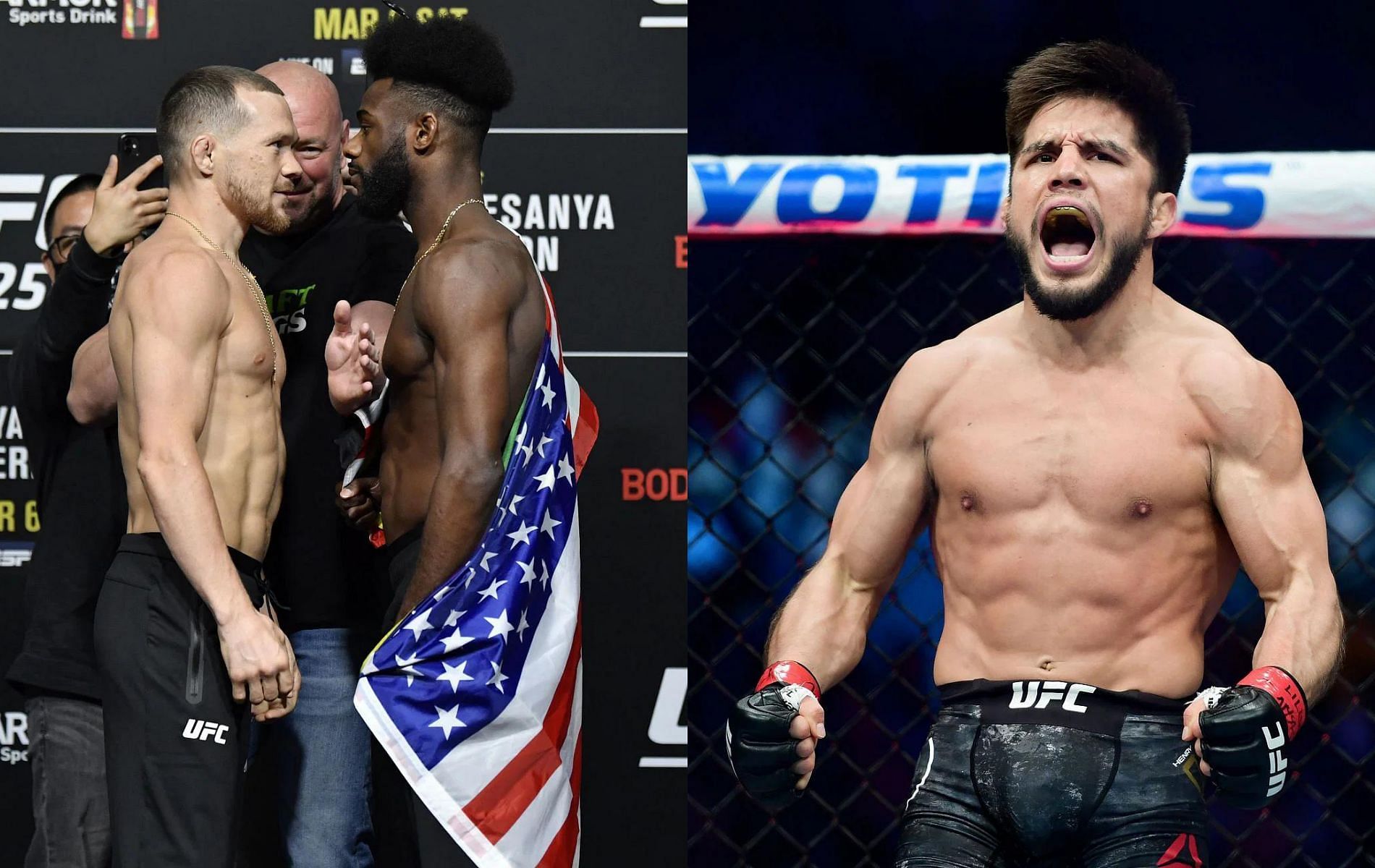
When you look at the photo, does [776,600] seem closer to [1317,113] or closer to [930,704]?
[930,704]

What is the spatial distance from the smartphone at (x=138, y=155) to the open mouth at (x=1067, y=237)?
5.07ft

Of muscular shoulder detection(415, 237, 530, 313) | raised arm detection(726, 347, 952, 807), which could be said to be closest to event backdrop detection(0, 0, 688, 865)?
muscular shoulder detection(415, 237, 530, 313)

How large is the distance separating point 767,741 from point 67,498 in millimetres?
1403

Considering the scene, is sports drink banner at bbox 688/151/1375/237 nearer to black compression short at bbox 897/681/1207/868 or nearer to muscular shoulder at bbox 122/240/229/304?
muscular shoulder at bbox 122/240/229/304

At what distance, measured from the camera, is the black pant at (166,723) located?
7.27 ft

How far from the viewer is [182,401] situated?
226cm

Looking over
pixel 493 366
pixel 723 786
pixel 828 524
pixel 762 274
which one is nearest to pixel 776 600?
pixel 828 524

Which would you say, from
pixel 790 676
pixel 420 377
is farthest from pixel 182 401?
pixel 790 676

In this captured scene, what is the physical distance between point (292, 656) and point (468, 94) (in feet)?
3.13

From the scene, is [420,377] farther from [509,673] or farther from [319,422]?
[509,673]

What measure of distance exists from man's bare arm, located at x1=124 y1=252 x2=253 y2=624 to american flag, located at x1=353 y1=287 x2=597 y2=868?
27 centimetres

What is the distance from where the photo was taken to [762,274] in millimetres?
3148

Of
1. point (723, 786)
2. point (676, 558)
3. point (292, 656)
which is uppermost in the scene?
point (292, 656)

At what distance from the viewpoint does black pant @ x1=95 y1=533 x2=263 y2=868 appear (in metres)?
2.22
